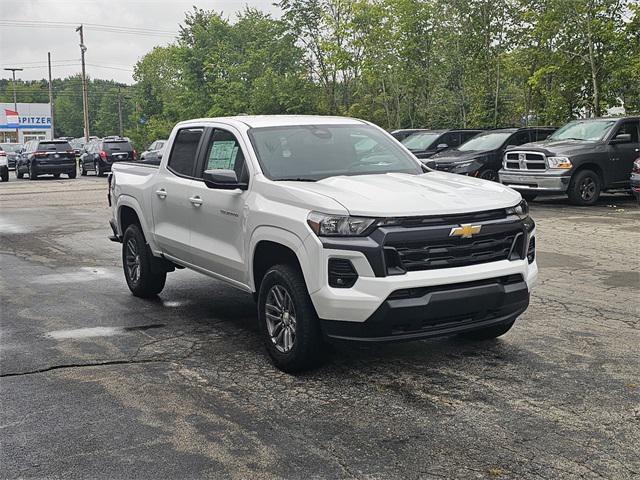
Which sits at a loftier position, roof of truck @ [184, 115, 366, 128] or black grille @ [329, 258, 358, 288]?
roof of truck @ [184, 115, 366, 128]

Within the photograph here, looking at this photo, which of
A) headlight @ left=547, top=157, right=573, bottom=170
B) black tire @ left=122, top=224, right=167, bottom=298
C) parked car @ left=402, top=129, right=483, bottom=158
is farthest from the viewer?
parked car @ left=402, top=129, right=483, bottom=158

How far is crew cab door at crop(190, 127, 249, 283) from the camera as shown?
19.9ft

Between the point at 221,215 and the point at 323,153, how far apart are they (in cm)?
98

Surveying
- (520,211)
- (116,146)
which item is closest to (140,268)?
(520,211)

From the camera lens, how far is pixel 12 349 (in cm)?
622

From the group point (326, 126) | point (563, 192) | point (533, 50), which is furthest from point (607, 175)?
point (326, 126)

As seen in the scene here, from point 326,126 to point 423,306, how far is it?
7.89ft

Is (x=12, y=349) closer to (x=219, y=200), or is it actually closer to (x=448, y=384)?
(x=219, y=200)

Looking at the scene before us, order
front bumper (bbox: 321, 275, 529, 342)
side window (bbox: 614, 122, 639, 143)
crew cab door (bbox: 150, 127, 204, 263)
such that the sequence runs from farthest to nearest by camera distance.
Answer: side window (bbox: 614, 122, 639, 143), crew cab door (bbox: 150, 127, 204, 263), front bumper (bbox: 321, 275, 529, 342)

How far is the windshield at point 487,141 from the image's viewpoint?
63.5 ft

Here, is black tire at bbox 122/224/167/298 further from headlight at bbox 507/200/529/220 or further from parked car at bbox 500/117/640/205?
parked car at bbox 500/117/640/205

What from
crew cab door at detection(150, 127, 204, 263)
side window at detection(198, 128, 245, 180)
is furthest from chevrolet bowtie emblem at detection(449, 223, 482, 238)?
crew cab door at detection(150, 127, 204, 263)

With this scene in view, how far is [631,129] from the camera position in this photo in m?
17.5

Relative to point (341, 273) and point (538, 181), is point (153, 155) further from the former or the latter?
point (341, 273)
